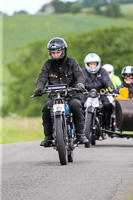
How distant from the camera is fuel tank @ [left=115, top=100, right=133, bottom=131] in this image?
13.6 m

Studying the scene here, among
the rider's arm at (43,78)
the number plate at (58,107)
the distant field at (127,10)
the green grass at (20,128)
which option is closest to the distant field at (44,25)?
the distant field at (127,10)

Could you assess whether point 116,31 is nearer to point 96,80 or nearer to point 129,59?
point 129,59

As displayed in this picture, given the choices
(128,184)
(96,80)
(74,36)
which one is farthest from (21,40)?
(128,184)

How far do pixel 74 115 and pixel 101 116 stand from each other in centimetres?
479

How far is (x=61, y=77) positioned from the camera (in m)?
10.3

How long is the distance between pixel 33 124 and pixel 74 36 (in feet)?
189

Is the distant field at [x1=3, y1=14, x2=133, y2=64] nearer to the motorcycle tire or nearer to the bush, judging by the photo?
the bush

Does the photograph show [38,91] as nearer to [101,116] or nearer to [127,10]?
[101,116]

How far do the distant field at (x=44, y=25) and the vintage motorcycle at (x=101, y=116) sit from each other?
3405 inches

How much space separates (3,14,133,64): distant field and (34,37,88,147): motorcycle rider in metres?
90.7

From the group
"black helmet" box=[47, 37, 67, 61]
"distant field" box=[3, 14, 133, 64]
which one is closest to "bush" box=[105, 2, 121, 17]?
"distant field" box=[3, 14, 133, 64]

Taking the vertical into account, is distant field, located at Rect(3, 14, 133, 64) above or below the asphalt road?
above

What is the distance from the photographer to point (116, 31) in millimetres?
84562

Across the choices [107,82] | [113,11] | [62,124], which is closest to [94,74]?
[107,82]
